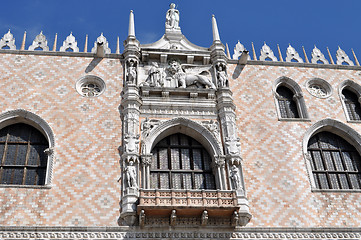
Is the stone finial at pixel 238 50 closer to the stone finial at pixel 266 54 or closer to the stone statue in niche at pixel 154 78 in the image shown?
the stone finial at pixel 266 54

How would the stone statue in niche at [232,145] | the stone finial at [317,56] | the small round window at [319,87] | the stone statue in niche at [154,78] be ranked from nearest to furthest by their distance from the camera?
the stone statue in niche at [232,145] < the stone statue in niche at [154,78] < the small round window at [319,87] < the stone finial at [317,56]

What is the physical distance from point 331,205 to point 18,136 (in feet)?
42.0

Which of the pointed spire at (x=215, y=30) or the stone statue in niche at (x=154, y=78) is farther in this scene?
the pointed spire at (x=215, y=30)

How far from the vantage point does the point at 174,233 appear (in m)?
16.5

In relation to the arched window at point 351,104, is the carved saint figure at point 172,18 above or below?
above

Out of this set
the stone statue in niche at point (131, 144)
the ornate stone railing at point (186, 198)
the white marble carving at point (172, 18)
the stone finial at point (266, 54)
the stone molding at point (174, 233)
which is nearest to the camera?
the stone molding at point (174, 233)

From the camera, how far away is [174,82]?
2075cm

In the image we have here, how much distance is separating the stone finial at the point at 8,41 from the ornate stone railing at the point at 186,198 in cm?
986

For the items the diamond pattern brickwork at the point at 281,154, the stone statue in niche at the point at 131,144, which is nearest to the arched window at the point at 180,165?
the stone statue in niche at the point at 131,144

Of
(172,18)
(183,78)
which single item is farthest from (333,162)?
(172,18)

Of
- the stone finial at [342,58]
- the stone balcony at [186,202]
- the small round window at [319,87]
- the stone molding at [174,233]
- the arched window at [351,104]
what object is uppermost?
the stone finial at [342,58]

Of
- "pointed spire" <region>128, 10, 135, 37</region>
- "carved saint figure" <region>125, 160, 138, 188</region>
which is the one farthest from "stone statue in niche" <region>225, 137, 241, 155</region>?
"pointed spire" <region>128, 10, 135, 37</region>

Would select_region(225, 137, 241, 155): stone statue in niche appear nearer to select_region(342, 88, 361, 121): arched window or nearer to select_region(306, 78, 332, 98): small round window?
select_region(306, 78, 332, 98): small round window

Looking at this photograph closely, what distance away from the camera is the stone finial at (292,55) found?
75.0 ft
